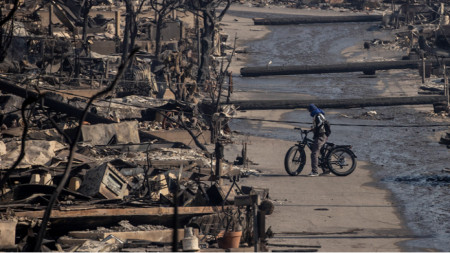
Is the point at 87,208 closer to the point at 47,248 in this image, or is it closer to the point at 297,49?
A: the point at 47,248

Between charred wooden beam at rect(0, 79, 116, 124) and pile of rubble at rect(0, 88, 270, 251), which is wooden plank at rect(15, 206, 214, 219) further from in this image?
charred wooden beam at rect(0, 79, 116, 124)

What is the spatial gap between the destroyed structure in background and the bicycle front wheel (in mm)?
978

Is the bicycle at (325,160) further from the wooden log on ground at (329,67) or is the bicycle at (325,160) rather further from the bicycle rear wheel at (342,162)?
the wooden log on ground at (329,67)

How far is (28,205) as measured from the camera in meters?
15.3

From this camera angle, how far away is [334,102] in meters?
31.6

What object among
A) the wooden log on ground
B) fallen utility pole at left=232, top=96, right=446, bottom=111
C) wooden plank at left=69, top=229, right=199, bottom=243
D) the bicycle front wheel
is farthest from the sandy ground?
the wooden log on ground

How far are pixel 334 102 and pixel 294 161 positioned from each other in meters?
11.1

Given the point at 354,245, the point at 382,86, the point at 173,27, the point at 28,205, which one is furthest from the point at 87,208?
the point at 173,27

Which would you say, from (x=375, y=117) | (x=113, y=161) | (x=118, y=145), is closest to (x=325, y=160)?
(x=113, y=161)

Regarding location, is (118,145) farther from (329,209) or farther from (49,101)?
(329,209)

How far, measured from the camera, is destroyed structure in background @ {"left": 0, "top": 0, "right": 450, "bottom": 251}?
46.5 feet

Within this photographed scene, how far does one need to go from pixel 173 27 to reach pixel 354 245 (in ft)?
107

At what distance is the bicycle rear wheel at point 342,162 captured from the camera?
2067 centimetres

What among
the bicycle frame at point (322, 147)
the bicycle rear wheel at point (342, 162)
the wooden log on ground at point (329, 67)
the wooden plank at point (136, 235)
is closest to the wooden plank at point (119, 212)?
the wooden plank at point (136, 235)
